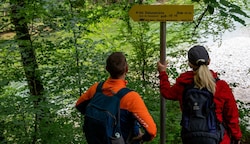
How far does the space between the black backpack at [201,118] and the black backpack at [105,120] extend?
560 millimetres

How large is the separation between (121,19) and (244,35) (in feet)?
35.2

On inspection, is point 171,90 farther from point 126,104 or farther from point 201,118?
point 126,104

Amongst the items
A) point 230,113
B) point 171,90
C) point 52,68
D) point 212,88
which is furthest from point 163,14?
point 52,68

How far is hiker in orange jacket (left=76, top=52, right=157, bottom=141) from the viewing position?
219 centimetres

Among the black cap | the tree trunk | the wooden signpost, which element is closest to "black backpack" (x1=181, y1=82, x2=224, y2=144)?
the black cap

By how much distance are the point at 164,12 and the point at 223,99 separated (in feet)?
2.89

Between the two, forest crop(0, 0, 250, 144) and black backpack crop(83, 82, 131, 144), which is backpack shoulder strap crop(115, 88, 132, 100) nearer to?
black backpack crop(83, 82, 131, 144)

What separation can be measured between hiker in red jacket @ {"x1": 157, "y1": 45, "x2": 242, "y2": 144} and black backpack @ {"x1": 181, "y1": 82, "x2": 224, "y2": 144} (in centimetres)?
5

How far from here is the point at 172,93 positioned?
2631 mm

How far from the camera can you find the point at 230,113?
2.51 m

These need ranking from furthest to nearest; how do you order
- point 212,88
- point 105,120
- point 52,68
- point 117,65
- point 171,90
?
point 52,68 → point 171,90 → point 212,88 → point 117,65 → point 105,120

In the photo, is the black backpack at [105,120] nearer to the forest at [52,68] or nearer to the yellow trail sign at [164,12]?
the yellow trail sign at [164,12]

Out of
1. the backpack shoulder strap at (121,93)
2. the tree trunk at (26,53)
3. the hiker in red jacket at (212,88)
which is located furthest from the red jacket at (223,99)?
the tree trunk at (26,53)

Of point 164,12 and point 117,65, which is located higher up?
point 164,12
